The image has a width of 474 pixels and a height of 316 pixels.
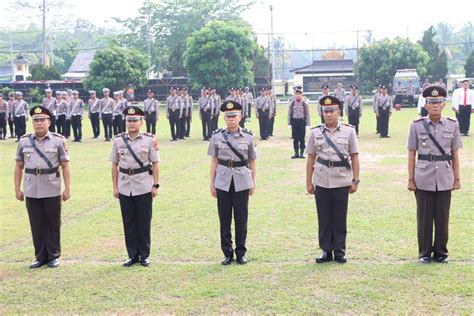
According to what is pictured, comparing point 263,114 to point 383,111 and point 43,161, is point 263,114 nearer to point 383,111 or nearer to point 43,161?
point 383,111

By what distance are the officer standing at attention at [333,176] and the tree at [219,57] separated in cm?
3495

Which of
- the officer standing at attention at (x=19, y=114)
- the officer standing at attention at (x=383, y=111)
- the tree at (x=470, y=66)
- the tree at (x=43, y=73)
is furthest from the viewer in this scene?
the tree at (x=43, y=73)

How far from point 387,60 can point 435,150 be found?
37031 millimetres

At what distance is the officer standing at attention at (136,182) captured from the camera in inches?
254

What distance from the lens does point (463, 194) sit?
973cm

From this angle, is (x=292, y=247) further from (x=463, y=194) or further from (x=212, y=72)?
(x=212, y=72)

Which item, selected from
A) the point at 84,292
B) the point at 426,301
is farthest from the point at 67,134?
the point at 426,301

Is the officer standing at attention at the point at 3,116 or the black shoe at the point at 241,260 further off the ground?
the officer standing at attention at the point at 3,116

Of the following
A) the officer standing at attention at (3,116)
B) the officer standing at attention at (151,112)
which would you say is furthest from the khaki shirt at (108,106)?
the officer standing at attention at (3,116)

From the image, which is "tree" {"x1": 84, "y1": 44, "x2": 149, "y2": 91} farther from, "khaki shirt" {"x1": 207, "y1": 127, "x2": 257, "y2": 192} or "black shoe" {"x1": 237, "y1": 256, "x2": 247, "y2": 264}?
"black shoe" {"x1": 237, "y1": 256, "x2": 247, "y2": 264}

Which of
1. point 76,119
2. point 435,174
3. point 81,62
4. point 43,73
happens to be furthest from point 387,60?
point 81,62

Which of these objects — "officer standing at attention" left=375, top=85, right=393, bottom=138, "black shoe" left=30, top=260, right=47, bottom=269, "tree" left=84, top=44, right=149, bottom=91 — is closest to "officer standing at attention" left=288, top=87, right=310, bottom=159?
"officer standing at attention" left=375, top=85, right=393, bottom=138

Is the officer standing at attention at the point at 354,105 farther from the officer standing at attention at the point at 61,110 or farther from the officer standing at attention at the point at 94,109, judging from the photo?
the officer standing at attention at the point at 61,110

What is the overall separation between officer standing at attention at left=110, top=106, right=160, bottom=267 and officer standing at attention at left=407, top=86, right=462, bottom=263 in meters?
2.56
